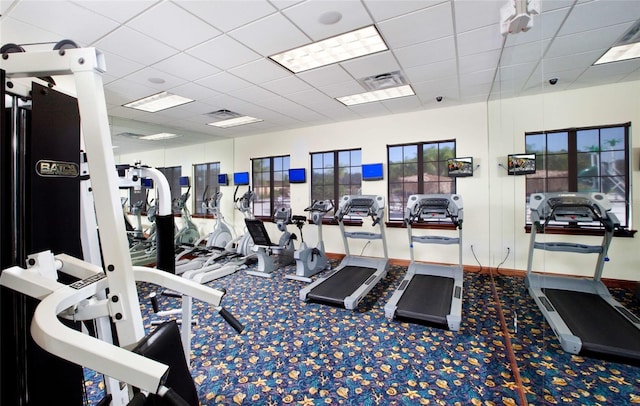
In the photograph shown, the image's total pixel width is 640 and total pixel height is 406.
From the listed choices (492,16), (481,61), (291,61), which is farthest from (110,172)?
(481,61)

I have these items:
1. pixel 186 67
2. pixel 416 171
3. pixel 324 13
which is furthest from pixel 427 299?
pixel 186 67

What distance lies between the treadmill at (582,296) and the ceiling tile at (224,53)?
12.2 feet

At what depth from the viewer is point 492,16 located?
8.16 feet

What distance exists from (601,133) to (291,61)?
334cm

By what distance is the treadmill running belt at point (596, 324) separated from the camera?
7.52 ft

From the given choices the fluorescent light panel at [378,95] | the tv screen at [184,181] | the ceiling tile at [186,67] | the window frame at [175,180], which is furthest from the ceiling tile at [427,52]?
the window frame at [175,180]

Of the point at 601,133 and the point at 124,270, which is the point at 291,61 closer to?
the point at 124,270

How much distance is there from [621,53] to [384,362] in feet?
12.2

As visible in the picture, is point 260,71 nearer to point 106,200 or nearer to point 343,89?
point 343,89

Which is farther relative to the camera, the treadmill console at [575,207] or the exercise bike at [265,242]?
the exercise bike at [265,242]

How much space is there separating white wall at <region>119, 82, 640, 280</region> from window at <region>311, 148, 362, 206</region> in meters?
0.17

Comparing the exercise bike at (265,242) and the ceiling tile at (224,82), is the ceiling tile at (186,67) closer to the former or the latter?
the ceiling tile at (224,82)

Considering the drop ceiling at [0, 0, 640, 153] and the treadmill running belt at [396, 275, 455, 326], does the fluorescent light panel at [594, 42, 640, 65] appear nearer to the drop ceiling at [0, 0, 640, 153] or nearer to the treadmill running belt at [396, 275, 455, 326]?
the drop ceiling at [0, 0, 640, 153]

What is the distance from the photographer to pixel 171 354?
49.1 inches
